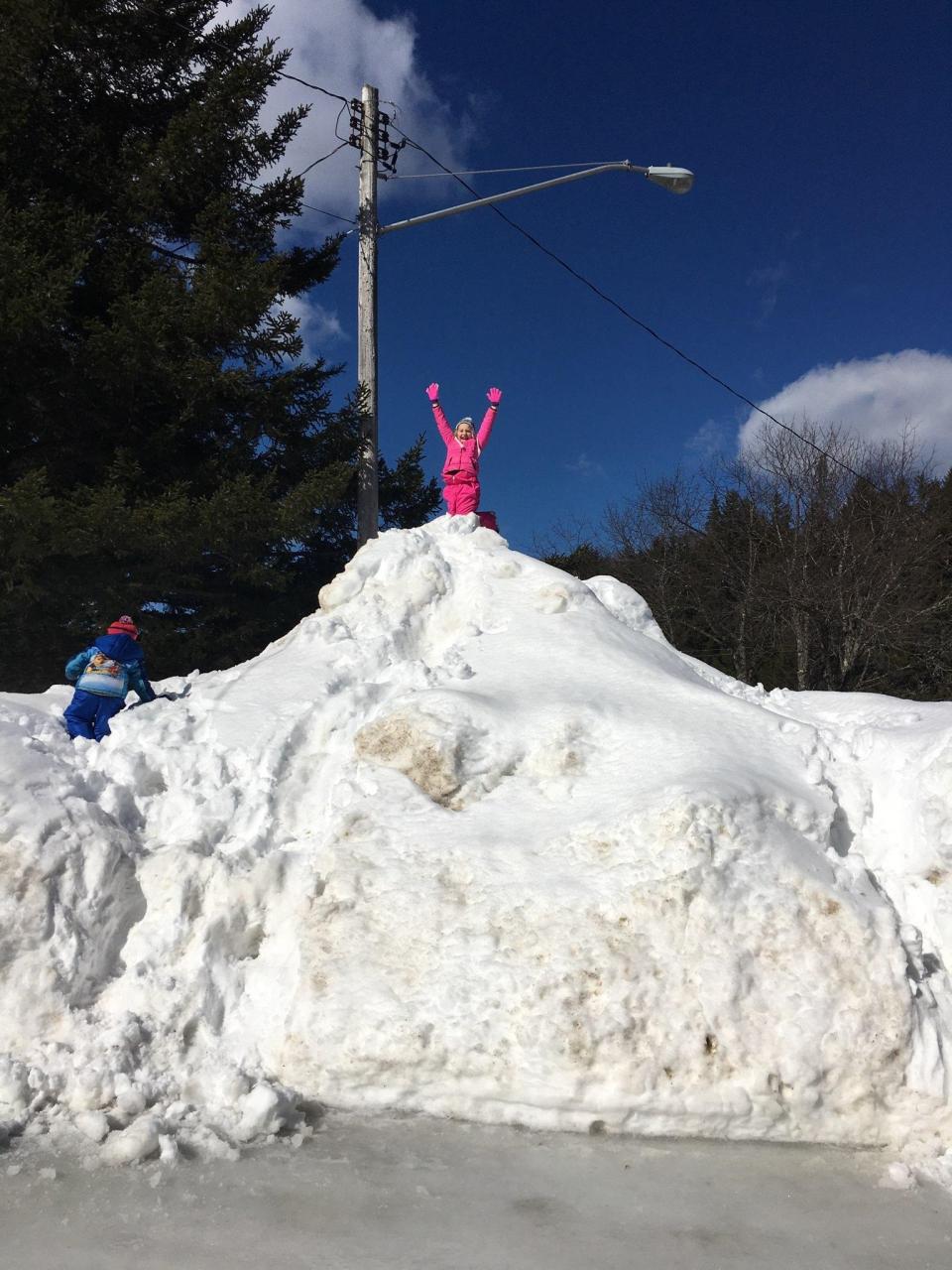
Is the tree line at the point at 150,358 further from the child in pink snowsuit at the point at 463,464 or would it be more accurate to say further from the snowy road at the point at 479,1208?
the snowy road at the point at 479,1208

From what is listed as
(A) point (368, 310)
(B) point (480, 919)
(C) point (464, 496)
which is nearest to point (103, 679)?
(B) point (480, 919)

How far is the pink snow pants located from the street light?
1.49 meters

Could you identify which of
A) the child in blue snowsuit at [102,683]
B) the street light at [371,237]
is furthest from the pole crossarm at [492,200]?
the child in blue snowsuit at [102,683]

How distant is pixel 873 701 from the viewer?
659cm

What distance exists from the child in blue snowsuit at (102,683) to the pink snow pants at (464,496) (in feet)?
13.7

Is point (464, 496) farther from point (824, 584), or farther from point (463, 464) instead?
point (824, 584)

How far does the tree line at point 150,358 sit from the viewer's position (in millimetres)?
9672

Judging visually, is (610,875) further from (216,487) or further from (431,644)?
(216,487)

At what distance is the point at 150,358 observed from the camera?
10.1 m

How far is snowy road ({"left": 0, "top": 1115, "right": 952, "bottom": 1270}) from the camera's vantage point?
2775 millimetres

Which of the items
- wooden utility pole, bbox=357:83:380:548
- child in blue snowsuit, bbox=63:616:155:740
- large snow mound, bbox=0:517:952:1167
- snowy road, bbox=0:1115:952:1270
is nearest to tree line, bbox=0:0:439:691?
wooden utility pole, bbox=357:83:380:548

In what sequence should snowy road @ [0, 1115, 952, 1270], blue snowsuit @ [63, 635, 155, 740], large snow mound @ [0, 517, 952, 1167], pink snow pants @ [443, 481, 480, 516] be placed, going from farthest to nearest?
pink snow pants @ [443, 481, 480, 516] < blue snowsuit @ [63, 635, 155, 740] < large snow mound @ [0, 517, 952, 1167] < snowy road @ [0, 1115, 952, 1270]

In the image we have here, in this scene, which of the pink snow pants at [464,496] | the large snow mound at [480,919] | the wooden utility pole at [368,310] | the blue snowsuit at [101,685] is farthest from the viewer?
the wooden utility pole at [368,310]

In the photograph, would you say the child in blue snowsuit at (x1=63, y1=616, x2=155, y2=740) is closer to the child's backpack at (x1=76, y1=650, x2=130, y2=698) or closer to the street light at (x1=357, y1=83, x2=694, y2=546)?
the child's backpack at (x1=76, y1=650, x2=130, y2=698)
